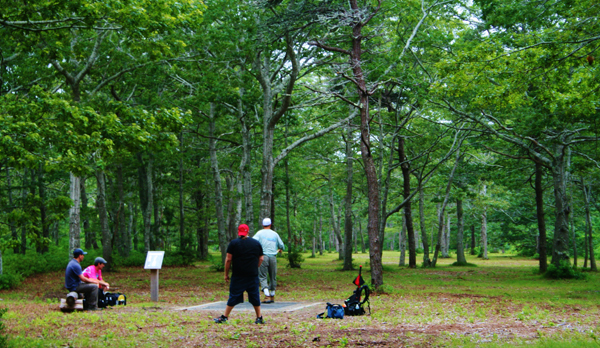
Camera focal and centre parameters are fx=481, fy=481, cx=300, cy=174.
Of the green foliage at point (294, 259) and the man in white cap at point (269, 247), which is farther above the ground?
the man in white cap at point (269, 247)

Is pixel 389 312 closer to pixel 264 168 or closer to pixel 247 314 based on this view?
pixel 247 314

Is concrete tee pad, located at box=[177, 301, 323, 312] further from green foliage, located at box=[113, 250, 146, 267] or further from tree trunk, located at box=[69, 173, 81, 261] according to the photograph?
green foliage, located at box=[113, 250, 146, 267]

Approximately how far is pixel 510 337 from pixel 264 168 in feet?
38.6

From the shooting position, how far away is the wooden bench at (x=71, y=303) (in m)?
10.1

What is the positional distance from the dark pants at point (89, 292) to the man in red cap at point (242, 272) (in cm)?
358

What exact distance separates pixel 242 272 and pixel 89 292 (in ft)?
13.6

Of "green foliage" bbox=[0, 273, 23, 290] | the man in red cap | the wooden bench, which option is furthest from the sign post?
"green foliage" bbox=[0, 273, 23, 290]

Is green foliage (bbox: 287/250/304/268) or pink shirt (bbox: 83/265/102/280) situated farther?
green foliage (bbox: 287/250/304/268)

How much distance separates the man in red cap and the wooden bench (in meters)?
3.54

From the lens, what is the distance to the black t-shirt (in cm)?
858

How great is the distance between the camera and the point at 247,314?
10.1 metres

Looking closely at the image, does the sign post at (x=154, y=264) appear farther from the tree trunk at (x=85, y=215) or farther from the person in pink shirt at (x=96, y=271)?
the tree trunk at (x=85, y=215)

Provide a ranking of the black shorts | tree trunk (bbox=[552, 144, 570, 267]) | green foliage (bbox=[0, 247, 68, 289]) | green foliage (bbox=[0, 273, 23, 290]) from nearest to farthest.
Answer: the black shorts
green foliage (bbox=[0, 273, 23, 290])
green foliage (bbox=[0, 247, 68, 289])
tree trunk (bbox=[552, 144, 570, 267])

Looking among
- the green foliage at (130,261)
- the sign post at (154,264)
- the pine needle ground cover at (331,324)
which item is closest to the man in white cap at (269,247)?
the pine needle ground cover at (331,324)
